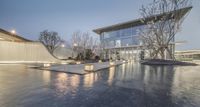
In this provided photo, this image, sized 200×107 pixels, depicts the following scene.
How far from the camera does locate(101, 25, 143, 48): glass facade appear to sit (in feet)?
146

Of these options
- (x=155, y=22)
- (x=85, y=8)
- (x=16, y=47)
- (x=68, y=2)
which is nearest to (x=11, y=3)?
(x=68, y=2)

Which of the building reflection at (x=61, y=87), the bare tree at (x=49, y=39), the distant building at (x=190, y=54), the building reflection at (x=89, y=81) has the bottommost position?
the building reflection at (x=89, y=81)

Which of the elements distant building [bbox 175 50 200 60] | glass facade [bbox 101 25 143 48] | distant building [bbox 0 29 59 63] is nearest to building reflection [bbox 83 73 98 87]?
distant building [bbox 0 29 59 63]

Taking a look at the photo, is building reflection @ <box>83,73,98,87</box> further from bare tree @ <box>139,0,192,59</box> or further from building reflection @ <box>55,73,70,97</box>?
bare tree @ <box>139,0,192,59</box>

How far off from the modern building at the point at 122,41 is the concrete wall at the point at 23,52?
26.9 m

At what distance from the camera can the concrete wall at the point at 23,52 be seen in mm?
21172

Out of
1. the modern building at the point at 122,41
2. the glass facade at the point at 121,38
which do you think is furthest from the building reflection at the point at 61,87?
the glass facade at the point at 121,38

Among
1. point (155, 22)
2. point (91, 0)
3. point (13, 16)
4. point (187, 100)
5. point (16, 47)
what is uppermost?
point (91, 0)

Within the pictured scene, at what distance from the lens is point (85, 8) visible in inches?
2549

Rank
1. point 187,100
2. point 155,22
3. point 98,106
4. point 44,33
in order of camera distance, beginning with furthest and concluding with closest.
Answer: point 44,33 → point 155,22 → point 187,100 → point 98,106

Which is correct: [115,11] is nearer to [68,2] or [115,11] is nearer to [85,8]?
[85,8]

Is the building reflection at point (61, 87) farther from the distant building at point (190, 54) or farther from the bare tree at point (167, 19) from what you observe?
the distant building at point (190, 54)

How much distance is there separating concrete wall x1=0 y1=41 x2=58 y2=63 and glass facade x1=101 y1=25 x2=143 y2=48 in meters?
27.0

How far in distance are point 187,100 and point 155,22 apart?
22.4 metres
